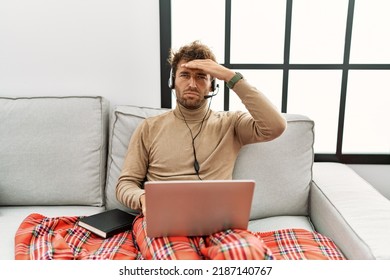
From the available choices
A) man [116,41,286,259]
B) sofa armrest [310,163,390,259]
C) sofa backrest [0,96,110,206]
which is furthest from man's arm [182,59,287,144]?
sofa backrest [0,96,110,206]

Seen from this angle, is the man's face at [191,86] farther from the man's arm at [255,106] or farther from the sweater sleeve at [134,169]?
the sweater sleeve at [134,169]

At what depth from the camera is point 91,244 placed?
4.12 ft

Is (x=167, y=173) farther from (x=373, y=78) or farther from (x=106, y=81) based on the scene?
(x=373, y=78)

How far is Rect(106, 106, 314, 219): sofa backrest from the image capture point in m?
1.50

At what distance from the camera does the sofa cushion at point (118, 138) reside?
156 cm

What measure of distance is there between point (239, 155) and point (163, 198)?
2.05 ft

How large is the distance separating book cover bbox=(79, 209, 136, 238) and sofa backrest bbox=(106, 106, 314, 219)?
0.14m

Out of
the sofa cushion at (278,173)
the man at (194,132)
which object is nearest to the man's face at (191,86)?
the man at (194,132)

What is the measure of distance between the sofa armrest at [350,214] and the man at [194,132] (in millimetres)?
357

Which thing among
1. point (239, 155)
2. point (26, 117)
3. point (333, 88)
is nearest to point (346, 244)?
point (239, 155)

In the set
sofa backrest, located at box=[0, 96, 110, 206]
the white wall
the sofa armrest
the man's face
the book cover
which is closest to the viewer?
the sofa armrest

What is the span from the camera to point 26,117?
1.58 metres

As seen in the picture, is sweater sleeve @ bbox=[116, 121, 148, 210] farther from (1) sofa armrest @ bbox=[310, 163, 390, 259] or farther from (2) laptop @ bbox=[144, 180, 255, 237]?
(1) sofa armrest @ bbox=[310, 163, 390, 259]

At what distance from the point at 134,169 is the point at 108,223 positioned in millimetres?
237
